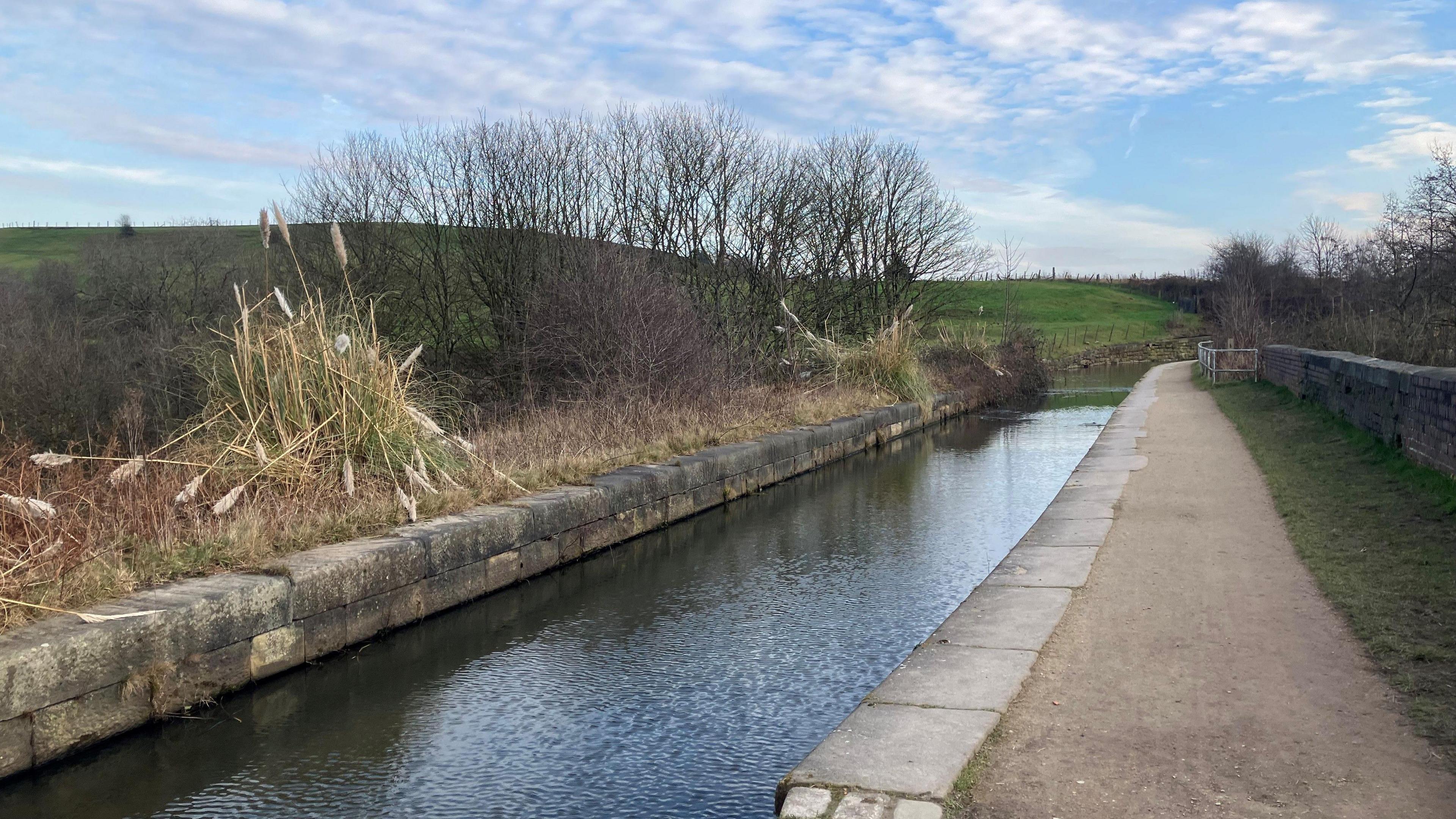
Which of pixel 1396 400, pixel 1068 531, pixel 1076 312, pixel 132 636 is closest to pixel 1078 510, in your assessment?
pixel 1068 531

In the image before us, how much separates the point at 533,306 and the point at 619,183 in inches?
271

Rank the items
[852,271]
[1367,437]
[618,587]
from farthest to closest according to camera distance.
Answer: [852,271]
[1367,437]
[618,587]

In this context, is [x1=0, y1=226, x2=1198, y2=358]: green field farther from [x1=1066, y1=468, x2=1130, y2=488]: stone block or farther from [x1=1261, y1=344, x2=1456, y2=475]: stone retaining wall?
[x1=1066, y1=468, x2=1130, y2=488]: stone block

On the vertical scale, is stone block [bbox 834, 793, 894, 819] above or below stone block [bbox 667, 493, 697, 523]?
above

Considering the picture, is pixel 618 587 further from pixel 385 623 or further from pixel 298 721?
pixel 298 721

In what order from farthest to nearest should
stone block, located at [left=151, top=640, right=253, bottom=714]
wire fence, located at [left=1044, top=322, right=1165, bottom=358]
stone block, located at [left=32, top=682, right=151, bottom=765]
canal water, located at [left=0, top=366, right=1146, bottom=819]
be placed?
wire fence, located at [left=1044, top=322, right=1165, bottom=358] < stone block, located at [left=151, top=640, right=253, bottom=714] < stone block, located at [left=32, top=682, right=151, bottom=765] < canal water, located at [left=0, top=366, right=1146, bottom=819]

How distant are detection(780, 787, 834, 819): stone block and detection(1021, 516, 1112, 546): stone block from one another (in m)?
4.46

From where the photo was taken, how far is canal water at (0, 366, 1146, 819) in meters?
3.91

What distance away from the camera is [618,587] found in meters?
7.15

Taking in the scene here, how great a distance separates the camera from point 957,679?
4.29 metres

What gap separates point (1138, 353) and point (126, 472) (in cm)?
4956

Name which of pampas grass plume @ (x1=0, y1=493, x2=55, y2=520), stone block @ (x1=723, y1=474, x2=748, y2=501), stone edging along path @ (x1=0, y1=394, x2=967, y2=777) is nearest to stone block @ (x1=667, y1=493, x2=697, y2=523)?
stone edging along path @ (x1=0, y1=394, x2=967, y2=777)

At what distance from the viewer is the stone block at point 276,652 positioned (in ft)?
16.7

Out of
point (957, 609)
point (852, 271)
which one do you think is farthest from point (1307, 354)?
point (957, 609)
